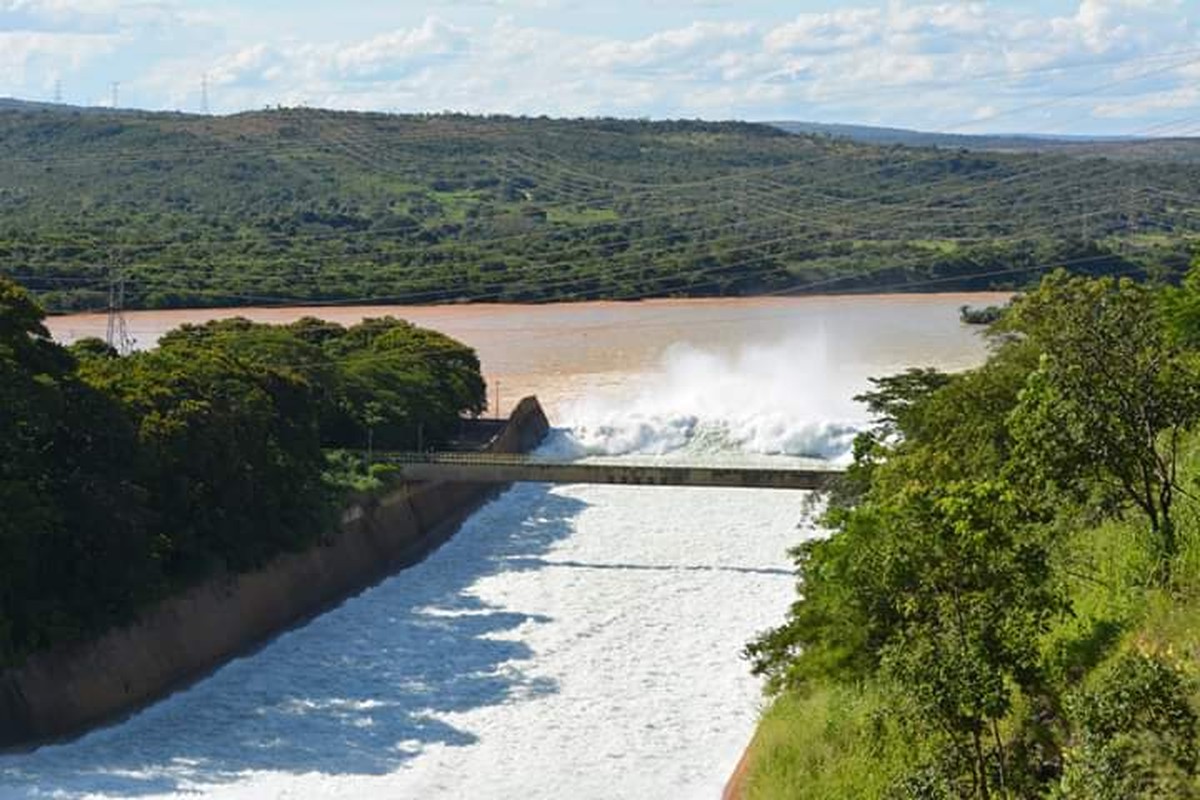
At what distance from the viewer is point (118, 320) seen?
8862 cm

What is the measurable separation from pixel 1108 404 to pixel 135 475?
22426 mm

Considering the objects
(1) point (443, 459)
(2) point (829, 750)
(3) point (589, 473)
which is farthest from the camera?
(1) point (443, 459)

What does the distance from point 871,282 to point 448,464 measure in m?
66.7

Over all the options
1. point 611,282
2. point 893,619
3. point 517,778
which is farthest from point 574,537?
point 611,282

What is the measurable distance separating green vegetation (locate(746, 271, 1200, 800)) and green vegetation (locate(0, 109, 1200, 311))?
72.2m

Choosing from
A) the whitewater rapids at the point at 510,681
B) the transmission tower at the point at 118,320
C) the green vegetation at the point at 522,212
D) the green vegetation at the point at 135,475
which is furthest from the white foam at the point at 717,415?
the green vegetation at the point at 522,212

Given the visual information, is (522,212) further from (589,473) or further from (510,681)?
(510,681)

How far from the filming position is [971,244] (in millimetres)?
129375

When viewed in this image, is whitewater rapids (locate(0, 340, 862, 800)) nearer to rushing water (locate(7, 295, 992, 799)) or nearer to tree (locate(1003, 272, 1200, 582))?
rushing water (locate(7, 295, 992, 799))

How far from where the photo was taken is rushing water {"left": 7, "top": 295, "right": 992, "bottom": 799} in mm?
31516

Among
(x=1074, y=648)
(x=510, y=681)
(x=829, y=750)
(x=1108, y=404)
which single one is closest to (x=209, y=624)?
(x=510, y=681)

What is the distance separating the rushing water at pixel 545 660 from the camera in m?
31.5

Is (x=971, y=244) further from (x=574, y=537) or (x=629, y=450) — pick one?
(x=574, y=537)

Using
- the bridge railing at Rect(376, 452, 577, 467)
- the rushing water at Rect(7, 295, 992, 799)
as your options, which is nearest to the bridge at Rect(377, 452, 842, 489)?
the bridge railing at Rect(376, 452, 577, 467)
